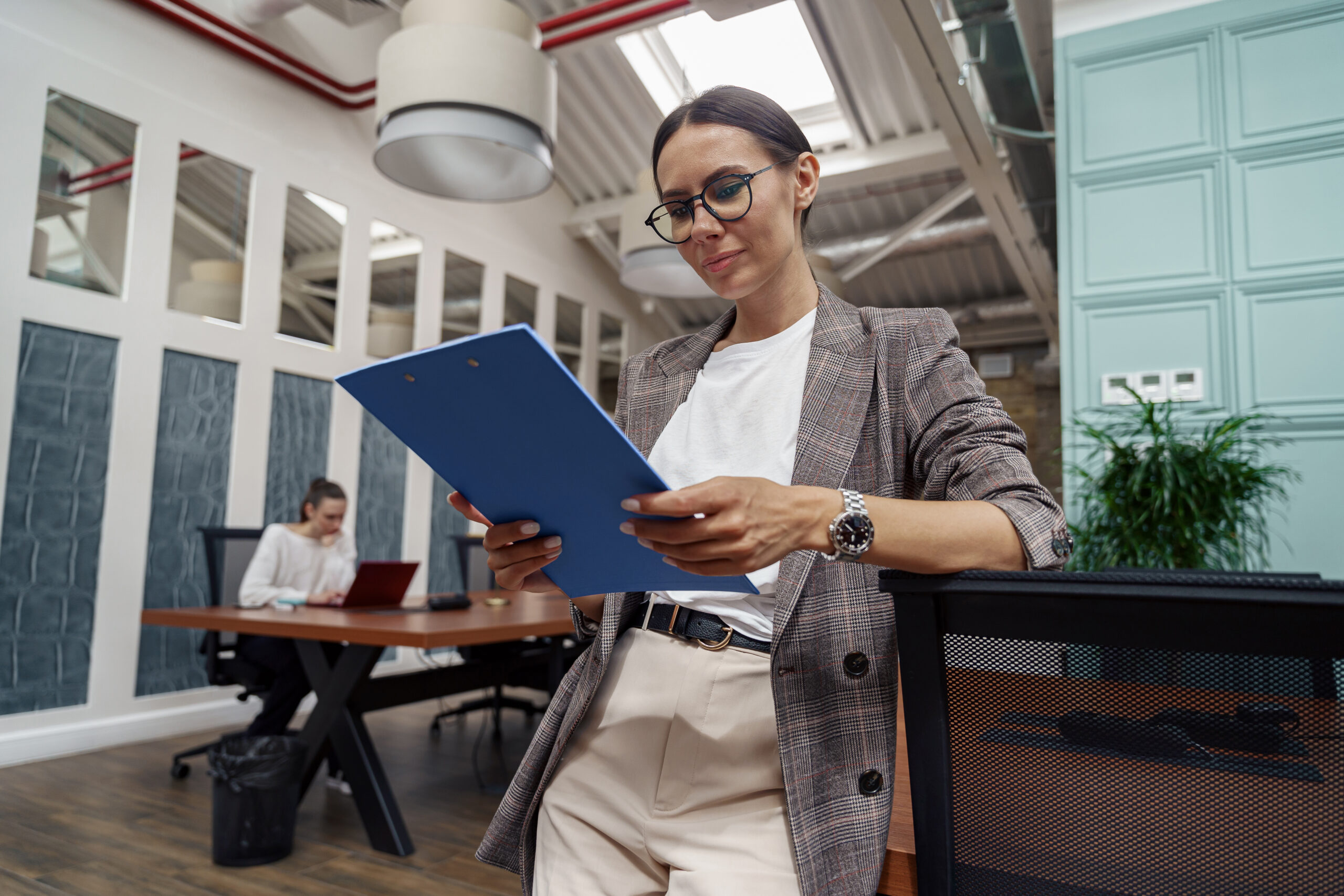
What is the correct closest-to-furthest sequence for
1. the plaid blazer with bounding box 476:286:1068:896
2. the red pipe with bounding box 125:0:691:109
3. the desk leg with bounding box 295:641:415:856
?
the plaid blazer with bounding box 476:286:1068:896 → the desk leg with bounding box 295:641:415:856 → the red pipe with bounding box 125:0:691:109

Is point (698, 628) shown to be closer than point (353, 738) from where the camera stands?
Yes

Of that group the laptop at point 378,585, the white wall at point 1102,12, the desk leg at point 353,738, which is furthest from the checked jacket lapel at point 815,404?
the white wall at point 1102,12

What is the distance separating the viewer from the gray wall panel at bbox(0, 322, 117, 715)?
159 inches

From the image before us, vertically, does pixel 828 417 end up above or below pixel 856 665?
above

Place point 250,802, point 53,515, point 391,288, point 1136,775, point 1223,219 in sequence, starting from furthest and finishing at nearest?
1. point 391,288
2. point 53,515
3. point 1223,219
4. point 250,802
5. point 1136,775

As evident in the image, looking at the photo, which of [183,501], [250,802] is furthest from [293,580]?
[250,802]

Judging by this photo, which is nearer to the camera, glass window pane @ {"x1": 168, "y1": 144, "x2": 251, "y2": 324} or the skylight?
glass window pane @ {"x1": 168, "y1": 144, "x2": 251, "y2": 324}

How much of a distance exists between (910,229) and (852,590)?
731cm

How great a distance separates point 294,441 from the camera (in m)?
5.46

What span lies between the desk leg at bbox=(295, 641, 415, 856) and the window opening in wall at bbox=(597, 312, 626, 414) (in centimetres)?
549

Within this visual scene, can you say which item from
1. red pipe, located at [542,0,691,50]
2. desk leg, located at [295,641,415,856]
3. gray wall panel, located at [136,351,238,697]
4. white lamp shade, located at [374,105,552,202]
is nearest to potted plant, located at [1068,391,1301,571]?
white lamp shade, located at [374,105,552,202]

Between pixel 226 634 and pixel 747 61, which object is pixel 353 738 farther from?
pixel 747 61

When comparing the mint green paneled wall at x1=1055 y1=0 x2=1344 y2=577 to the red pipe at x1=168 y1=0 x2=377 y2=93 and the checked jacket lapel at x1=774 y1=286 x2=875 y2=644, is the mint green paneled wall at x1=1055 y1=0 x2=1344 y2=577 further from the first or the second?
the red pipe at x1=168 y1=0 x2=377 y2=93

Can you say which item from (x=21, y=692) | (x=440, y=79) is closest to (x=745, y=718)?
(x=440, y=79)
